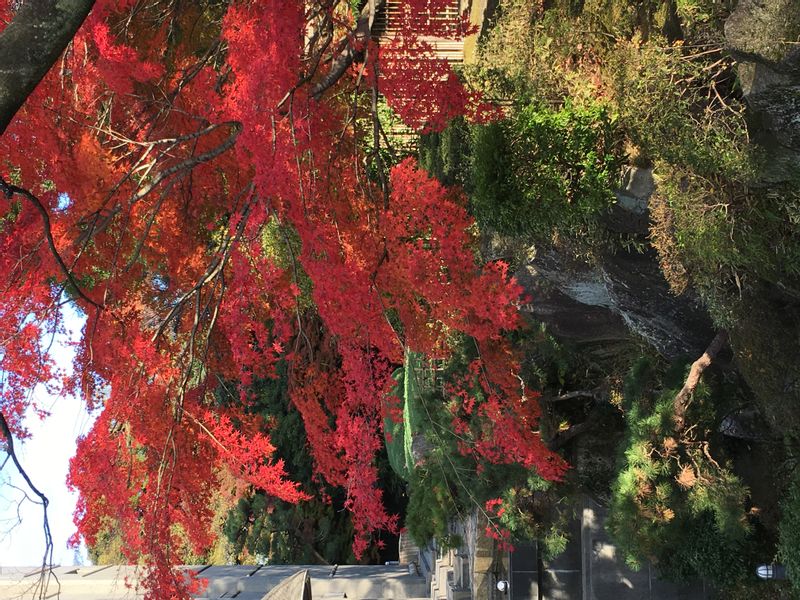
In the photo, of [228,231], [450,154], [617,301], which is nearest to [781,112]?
[617,301]

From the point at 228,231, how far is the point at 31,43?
22.1 ft

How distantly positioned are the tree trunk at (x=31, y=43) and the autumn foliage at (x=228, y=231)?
370 centimetres

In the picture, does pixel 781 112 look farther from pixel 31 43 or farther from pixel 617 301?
pixel 31 43

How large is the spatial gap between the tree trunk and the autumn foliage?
370 centimetres

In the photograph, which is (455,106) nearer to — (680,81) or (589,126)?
(589,126)

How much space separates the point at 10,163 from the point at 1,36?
304 inches

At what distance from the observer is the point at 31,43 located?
11.8ft

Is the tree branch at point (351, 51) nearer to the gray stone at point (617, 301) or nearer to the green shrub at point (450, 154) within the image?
the green shrub at point (450, 154)

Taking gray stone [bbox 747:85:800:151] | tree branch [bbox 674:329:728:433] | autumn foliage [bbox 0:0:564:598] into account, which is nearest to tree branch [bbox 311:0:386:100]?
autumn foliage [bbox 0:0:564:598]

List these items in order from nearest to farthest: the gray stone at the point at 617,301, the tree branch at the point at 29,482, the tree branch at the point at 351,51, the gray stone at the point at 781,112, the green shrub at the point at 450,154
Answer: the tree branch at the point at 29,482
the gray stone at the point at 781,112
the gray stone at the point at 617,301
the tree branch at the point at 351,51
the green shrub at the point at 450,154

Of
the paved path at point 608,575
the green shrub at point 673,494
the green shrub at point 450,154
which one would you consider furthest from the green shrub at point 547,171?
the paved path at point 608,575

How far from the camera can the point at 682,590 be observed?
10.1 metres

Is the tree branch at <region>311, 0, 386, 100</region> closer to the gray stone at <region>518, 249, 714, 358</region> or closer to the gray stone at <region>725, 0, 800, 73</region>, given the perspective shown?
the gray stone at <region>518, 249, 714, 358</region>

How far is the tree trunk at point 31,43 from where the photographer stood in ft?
11.5
